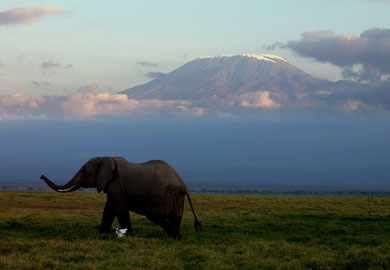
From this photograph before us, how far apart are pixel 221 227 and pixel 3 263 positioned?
1037 cm

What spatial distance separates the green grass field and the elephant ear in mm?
1783

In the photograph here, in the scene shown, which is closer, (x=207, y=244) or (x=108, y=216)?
(x=207, y=244)

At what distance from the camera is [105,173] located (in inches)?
710

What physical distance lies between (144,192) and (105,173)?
1.63 meters

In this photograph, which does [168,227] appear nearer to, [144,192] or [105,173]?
[144,192]

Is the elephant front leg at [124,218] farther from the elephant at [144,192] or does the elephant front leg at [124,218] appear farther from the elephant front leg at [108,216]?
the elephant front leg at [108,216]

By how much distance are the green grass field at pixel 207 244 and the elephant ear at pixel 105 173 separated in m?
1.78

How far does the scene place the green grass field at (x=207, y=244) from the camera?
43.8 feet

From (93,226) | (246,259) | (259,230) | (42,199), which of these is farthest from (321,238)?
(42,199)

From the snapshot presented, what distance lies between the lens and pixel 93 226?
813 inches

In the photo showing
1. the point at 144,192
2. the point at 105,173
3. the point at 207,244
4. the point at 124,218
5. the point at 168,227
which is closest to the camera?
the point at 207,244

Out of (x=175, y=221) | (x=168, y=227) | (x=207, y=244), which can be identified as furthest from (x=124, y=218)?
(x=207, y=244)

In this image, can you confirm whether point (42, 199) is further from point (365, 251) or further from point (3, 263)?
point (365, 251)

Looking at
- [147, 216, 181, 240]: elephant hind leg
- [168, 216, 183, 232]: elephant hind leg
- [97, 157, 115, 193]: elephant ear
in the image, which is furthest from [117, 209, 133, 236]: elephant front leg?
[168, 216, 183, 232]: elephant hind leg
